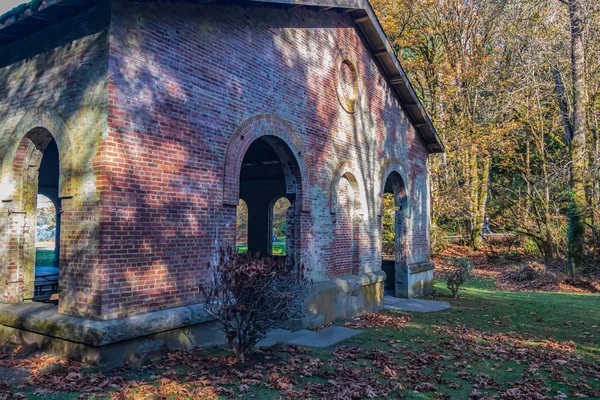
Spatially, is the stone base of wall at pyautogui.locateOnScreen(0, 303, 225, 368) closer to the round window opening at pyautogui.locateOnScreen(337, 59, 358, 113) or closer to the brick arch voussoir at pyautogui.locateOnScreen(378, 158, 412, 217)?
the round window opening at pyautogui.locateOnScreen(337, 59, 358, 113)

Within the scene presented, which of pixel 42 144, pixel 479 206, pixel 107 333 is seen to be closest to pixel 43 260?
pixel 42 144

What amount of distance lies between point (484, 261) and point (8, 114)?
72.0 ft

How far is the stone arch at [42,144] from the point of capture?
6.63 meters

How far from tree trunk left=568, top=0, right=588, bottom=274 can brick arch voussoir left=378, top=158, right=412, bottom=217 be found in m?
7.43

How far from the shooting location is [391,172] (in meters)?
14.0

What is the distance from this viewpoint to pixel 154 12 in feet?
22.8

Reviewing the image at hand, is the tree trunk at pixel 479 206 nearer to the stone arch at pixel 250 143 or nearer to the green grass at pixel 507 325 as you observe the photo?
the green grass at pixel 507 325

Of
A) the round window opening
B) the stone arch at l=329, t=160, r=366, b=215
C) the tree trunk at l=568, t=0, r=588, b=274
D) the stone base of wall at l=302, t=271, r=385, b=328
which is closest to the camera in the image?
the stone base of wall at l=302, t=271, r=385, b=328

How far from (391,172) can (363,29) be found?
4.24 m

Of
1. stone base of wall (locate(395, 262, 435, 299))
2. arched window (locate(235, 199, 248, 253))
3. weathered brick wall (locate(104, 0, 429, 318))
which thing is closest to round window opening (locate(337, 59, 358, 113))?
weathered brick wall (locate(104, 0, 429, 318))

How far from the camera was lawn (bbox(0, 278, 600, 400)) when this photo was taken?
5.59 meters

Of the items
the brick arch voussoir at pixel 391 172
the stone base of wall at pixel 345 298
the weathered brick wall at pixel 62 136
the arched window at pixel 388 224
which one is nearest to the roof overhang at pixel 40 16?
the weathered brick wall at pixel 62 136

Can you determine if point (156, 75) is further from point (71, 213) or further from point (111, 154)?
point (71, 213)

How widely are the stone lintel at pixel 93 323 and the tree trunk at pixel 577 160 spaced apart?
15692 mm
